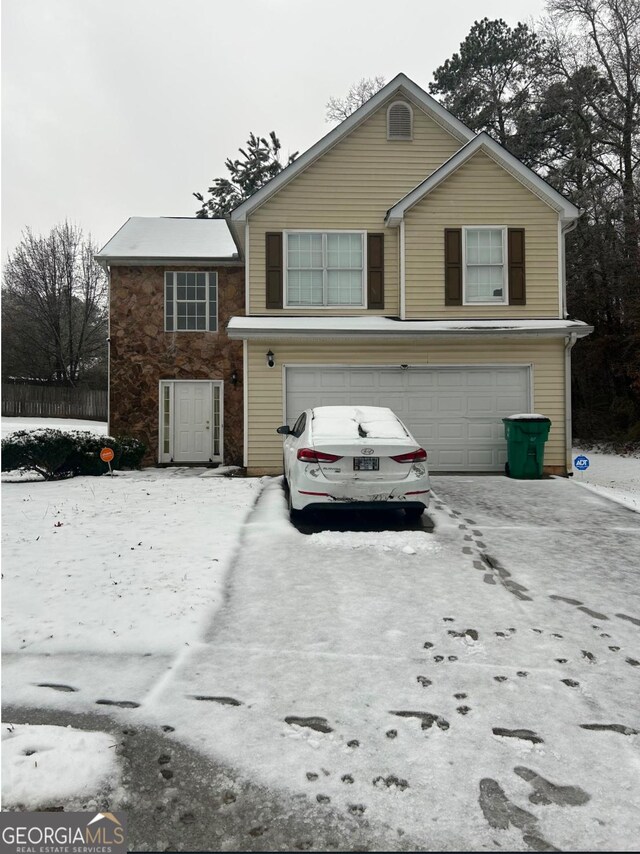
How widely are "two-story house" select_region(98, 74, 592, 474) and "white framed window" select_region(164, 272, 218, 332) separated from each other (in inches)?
102

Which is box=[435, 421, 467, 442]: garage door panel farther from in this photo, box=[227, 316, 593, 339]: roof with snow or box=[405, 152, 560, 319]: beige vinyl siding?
box=[405, 152, 560, 319]: beige vinyl siding

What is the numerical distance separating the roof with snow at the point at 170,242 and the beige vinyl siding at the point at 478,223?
4.98 meters

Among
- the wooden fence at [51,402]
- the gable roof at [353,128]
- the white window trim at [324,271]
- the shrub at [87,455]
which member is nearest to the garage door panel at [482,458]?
the white window trim at [324,271]

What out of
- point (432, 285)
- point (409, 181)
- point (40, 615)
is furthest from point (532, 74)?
point (40, 615)

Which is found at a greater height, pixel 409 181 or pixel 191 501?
pixel 409 181

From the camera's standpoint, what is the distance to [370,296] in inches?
545

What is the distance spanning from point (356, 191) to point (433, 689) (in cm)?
1258

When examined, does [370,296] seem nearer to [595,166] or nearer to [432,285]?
[432,285]

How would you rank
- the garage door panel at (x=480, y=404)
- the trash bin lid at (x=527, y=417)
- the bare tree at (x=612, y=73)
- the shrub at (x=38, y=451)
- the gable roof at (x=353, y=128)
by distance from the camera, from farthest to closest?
the bare tree at (x=612, y=73) → the gable roof at (x=353, y=128) → the garage door panel at (x=480, y=404) → the trash bin lid at (x=527, y=417) → the shrub at (x=38, y=451)

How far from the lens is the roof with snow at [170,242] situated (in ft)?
51.5

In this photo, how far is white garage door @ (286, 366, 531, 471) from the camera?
13.2m

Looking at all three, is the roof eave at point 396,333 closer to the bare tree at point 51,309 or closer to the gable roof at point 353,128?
the gable roof at point 353,128

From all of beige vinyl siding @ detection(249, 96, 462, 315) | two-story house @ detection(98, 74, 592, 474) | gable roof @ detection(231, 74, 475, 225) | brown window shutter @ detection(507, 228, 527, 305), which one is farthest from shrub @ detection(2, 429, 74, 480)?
brown window shutter @ detection(507, 228, 527, 305)

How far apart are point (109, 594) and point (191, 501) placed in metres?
4.13
